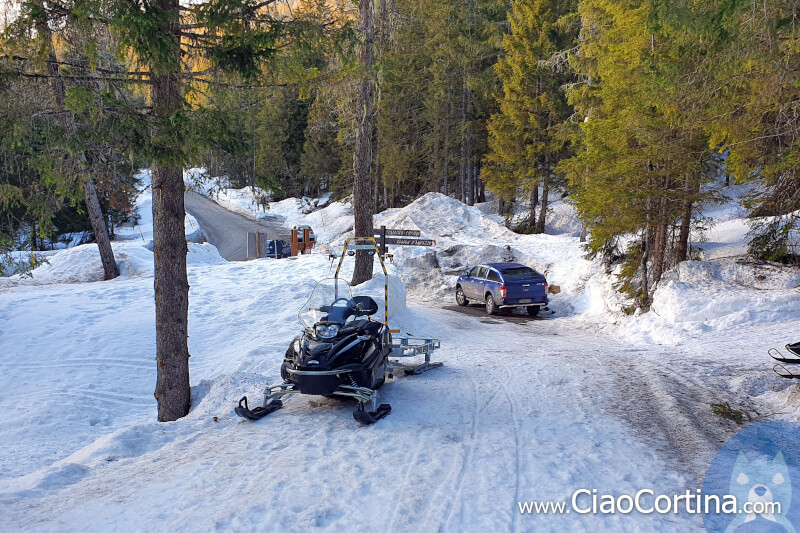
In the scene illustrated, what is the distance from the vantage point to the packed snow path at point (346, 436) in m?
4.54

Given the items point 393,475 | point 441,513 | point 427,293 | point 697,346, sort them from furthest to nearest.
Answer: point 427,293
point 697,346
point 393,475
point 441,513

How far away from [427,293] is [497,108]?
779 inches

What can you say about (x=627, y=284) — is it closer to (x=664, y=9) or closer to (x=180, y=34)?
(x=664, y=9)

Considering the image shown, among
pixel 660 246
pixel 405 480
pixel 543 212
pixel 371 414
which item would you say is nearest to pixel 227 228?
pixel 543 212

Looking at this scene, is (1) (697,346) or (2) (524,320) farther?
(2) (524,320)

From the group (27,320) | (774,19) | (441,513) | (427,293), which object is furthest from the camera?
(427,293)

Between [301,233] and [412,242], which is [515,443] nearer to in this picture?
[412,242]

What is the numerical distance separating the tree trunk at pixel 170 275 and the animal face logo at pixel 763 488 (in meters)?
6.94

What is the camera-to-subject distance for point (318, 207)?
5503 centimetres

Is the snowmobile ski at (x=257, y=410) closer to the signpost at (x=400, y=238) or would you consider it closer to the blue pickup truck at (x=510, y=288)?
the signpost at (x=400, y=238)

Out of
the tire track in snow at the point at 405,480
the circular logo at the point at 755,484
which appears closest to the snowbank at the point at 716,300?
the circular logo at the point at 755,484

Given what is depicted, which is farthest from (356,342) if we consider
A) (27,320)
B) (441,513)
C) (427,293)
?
(427,293)

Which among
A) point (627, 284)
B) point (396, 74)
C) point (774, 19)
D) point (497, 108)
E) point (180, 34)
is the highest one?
point (396, 74)

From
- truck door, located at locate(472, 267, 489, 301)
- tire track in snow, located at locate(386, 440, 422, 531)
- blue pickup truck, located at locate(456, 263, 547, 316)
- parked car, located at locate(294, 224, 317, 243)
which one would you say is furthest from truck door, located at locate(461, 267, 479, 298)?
parked car, located at locate(294, 224, 317, 243)
